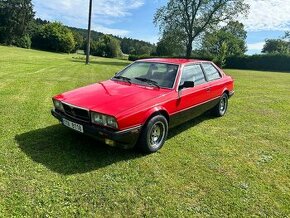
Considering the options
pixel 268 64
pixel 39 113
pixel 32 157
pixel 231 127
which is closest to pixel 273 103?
pixel 231 127

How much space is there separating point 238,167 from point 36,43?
234ft

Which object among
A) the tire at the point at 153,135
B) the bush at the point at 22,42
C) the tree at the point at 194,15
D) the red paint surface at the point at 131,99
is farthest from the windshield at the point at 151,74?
the bush at the point at 22,42

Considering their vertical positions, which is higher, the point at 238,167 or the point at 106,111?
the point at 106,111

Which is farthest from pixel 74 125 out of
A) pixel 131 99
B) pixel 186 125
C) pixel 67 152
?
pixel 186 125

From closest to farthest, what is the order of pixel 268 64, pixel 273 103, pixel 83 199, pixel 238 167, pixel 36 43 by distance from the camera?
1. pixel 83 199
2. pixel 238 167
3. pixel 273 103
4. pixel 268 64
5. pixel 36 43

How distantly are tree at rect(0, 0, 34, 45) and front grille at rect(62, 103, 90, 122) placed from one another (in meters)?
63.6

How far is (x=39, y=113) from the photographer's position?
6.66m

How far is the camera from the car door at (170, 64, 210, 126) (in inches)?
215

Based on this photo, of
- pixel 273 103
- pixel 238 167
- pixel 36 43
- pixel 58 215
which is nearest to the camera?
pixel 58 215

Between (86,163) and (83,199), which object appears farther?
(86,163)

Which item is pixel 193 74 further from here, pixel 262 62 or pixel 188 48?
pixel 262 62

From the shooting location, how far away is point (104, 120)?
431 centimetres

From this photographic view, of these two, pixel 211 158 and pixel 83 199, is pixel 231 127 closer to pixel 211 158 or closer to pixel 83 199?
pixel 211 158

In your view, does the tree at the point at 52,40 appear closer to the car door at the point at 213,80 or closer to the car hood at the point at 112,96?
the car door at the point at 213,80
